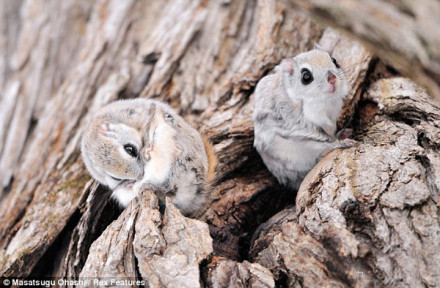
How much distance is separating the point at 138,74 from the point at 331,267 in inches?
146

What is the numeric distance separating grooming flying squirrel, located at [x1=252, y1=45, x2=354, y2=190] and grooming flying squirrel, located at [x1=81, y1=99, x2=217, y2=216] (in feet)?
1.67

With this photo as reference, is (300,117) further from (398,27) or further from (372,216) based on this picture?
(398,27)

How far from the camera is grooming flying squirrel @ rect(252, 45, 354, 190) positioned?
4086 mm

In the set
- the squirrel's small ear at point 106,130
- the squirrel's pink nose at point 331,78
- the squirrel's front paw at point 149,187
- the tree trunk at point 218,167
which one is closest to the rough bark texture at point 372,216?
the tree trunk at point 218,167

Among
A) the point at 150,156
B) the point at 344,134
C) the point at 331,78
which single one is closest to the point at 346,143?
the point at 344,134

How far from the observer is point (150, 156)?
3.87 meters

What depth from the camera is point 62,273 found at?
422 cm

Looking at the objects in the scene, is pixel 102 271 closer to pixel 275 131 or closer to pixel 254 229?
pixel 254 229

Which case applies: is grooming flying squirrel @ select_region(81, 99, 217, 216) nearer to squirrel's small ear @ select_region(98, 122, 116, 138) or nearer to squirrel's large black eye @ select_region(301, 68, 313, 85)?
squirrel's small ear @ select_region(98, 122, 116, 138)

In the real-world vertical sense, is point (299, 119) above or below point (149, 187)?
above

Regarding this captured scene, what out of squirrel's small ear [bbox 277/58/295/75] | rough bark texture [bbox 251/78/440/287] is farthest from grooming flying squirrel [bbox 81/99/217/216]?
squirrel's small ear [bbox 277/58/295/75]

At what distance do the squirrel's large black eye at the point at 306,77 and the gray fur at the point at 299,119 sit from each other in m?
0.03

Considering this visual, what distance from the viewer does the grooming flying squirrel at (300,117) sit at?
4.09 meters

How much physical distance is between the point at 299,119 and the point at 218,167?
0.77m
